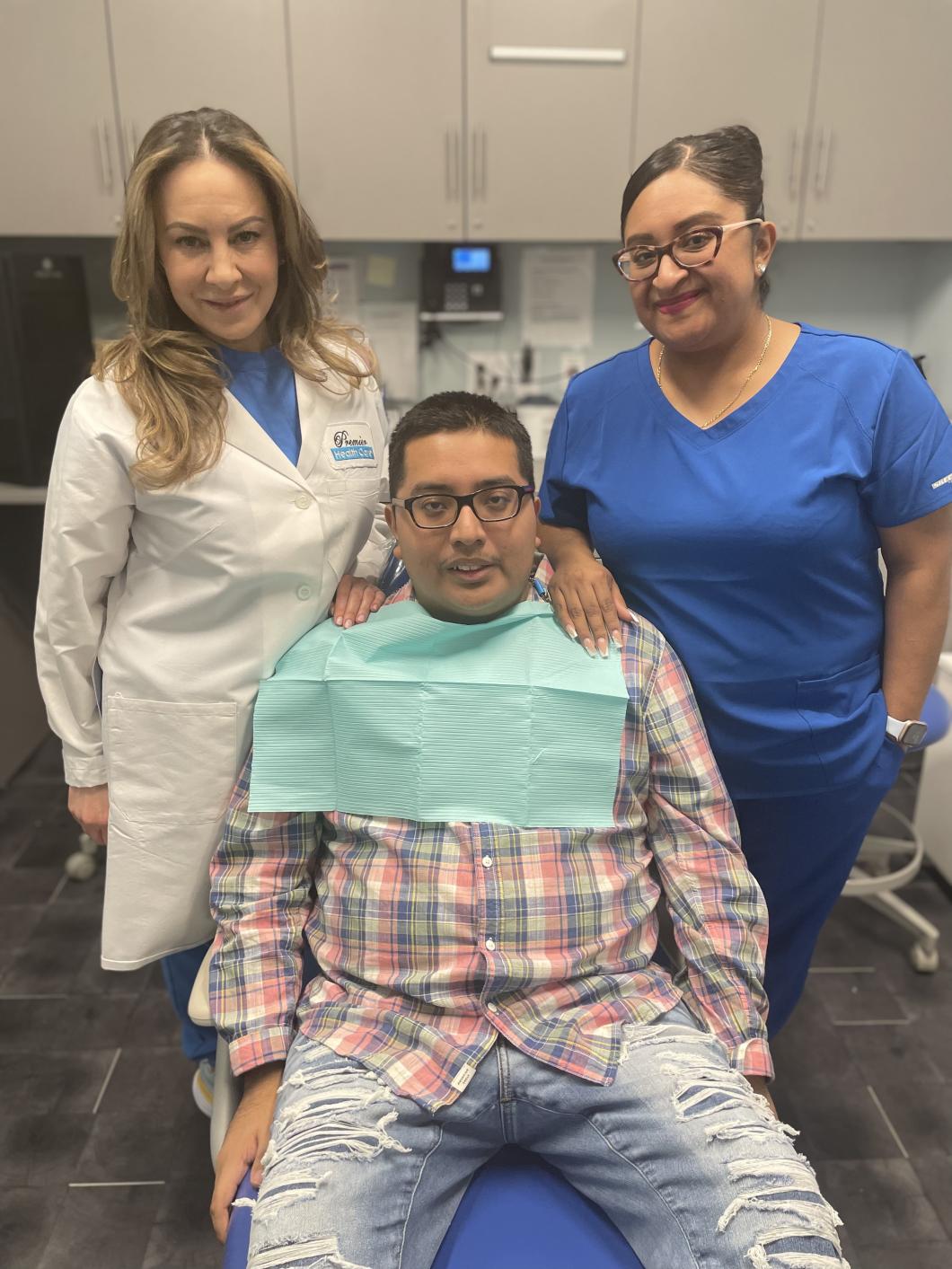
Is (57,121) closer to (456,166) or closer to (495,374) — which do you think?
(456,166)

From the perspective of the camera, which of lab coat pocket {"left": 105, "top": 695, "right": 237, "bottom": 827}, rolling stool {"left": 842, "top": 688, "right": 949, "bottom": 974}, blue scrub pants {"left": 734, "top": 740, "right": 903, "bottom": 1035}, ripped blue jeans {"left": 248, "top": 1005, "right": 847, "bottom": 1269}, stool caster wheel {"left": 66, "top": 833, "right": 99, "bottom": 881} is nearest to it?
ripped blue jeans {"left": 248, "top": 1005, "right": 847, "bottom": 1269}

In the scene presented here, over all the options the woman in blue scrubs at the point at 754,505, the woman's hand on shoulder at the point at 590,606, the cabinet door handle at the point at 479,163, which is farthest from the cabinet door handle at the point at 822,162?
the woman's hand on shoulder at the point at 590,606

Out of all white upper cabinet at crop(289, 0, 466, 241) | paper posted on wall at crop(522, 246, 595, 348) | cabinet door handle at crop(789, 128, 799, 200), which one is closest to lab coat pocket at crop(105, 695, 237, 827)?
white upper cabinet at crop(289, 0, 466, 241)

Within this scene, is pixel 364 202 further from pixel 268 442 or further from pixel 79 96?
pixel 268 442

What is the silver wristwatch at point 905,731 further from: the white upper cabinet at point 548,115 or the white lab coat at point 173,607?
the white upper cabinet at point 548,115

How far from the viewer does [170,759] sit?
1352mm

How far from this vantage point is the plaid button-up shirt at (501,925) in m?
1.18

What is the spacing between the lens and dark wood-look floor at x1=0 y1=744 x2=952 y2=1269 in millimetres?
1607

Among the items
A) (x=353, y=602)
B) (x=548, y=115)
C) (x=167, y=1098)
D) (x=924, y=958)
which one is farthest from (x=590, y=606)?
(x=548, y=115)

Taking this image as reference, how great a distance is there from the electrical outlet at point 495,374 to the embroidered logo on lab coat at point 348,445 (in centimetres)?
190

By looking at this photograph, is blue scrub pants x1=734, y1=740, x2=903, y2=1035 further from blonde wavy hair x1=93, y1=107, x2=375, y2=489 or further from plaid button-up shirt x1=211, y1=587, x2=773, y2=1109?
blonde wavy hair x1=93, y1=107, x2=375, y2=489

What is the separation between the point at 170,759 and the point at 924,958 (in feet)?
5.89

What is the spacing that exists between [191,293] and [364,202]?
1697mm

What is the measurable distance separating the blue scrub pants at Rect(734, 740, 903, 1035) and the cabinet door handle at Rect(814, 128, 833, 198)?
2.01 meters
